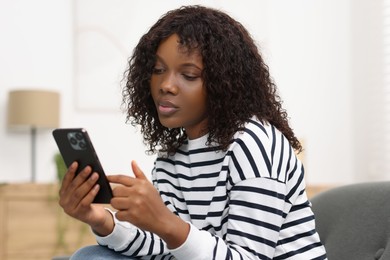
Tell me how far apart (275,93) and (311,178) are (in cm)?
317

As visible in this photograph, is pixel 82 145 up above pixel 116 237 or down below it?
above

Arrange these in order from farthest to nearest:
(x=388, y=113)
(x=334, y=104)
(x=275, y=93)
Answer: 1. (x=334, y=104)
2. (x=388, y=113)
3. (x=275, y=93)

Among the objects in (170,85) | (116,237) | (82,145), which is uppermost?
(170,85)

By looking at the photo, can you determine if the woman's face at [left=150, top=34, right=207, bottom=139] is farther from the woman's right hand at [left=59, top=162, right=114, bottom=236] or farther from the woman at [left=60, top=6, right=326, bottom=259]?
the woman's right hand at [left=59, top=162, right=114, bottom=236]

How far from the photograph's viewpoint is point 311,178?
449cm

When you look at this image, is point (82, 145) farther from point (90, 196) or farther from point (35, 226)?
point (35, 226)

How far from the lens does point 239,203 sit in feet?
3.85

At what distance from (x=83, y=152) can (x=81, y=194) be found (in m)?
0.09

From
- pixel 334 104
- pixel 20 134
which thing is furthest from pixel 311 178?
pixel 20 134

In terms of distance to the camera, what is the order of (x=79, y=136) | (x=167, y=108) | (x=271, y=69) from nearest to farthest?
(x=79, y=136) → (x=167, y=108) → (x=271, y=69)

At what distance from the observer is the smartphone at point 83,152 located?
1146 millimetres

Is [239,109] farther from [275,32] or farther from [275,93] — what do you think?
[275,32]

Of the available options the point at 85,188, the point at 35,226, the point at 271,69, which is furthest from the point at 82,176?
the point at 271,69

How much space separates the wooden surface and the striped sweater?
222cm
